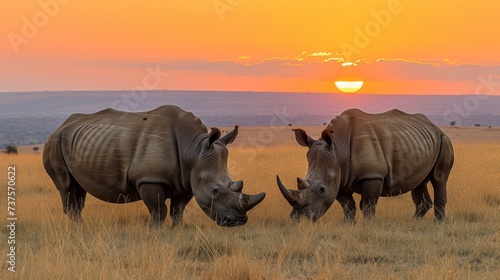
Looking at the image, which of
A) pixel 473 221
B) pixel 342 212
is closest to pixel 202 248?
pixel 342 212

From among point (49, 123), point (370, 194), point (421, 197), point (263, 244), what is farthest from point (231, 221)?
point (49, 123)

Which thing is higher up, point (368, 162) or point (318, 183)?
point (368, 162)

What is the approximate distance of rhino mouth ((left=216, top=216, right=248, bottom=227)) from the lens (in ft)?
25.1

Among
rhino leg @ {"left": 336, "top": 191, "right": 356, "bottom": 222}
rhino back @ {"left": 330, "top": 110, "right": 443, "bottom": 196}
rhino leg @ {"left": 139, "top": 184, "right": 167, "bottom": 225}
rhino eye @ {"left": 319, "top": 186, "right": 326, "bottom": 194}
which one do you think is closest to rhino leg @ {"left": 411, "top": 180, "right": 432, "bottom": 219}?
rhino back @ {"left": 330, "top": 110, "right": 443, "bottom": 196}

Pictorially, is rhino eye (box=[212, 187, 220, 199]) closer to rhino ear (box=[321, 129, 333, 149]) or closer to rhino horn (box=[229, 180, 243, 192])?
rhino horn (box=[229, 180, 243, 192])

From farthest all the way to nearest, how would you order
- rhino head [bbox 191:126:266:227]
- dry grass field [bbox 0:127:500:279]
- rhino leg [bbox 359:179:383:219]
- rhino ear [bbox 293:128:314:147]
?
rhino leg [bbox 359:179:383:219]
rhino ear [bbox 293:128:314:147]
rhino head [bbox 191:126:266:227]
dry grass field [bbox 0:127:500:279]

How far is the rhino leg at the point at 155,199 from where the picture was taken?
8109mm

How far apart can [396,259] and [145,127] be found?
359 cm

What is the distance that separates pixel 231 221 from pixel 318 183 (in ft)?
4.20

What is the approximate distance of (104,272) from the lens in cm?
543

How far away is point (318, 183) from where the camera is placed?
821cm

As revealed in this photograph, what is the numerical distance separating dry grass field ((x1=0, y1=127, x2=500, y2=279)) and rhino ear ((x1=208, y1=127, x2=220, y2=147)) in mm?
1061

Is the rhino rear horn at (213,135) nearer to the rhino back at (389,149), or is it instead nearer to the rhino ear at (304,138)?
the rhino ear at (304,138)

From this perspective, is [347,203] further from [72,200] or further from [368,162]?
[72,200]
